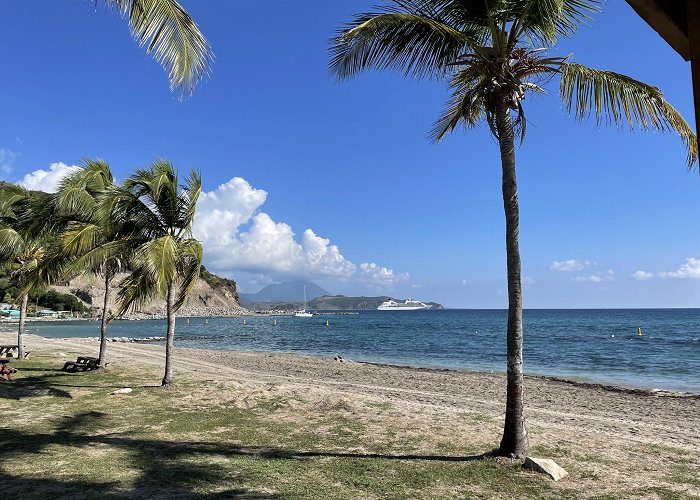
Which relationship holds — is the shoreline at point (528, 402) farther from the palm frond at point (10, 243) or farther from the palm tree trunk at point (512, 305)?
the palm frond at point (10, 243)

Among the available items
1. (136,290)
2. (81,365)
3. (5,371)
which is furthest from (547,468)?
(81,365)

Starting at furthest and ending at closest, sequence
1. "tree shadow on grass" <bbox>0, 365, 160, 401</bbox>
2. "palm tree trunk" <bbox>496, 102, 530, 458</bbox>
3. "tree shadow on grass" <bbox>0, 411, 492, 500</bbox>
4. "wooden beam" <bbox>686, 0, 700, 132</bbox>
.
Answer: "tree shadow on grass" <bbox>0, 365, 160, 401</bbox>, "palm tree trunk" <bbox>496, 102, 530, 458</bbox>, "tree shadow on grass" <bbox>0, 411, 492, 500</bbox>, "wooden beam" <bbox>686, 0, 700, 132</bbox>

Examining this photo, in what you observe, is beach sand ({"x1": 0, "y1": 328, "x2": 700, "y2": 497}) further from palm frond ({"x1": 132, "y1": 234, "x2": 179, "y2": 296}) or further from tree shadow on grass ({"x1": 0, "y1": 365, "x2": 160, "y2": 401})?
palm frond ({"x1": 132, "y1": 234, "x2": 179, "y2": 296})

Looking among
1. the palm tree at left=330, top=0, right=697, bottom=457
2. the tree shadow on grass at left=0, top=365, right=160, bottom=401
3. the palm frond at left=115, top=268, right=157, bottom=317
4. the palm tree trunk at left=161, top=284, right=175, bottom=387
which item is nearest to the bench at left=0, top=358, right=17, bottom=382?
the tree shadow on grass at left=0, top=365, right=160, bottom=401

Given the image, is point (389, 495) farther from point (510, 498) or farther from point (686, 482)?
point (686, 482)

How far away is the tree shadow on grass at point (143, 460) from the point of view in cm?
507

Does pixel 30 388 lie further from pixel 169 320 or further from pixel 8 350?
pixel 8 350

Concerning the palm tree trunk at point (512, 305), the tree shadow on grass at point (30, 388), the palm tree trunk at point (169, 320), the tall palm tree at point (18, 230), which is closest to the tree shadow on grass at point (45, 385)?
the tree shadow on grass at point (30, 388)

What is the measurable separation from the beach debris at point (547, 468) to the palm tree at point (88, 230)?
9539mm

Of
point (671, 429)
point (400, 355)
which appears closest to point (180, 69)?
point (671, 429)

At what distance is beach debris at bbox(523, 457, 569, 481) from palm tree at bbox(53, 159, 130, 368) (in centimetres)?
954

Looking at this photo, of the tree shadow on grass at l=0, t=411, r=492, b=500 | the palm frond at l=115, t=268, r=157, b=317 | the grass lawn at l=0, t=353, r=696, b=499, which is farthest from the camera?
the palm frond at l=115, t=268, r=157, b=317

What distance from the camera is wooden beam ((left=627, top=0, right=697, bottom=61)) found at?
2062 millimetres

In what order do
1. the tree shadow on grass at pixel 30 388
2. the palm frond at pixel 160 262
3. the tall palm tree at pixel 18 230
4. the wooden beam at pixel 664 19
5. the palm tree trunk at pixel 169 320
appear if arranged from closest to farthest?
the wooden beam at pixel 664 19 < the palm frond at pixel 160 262 < the tree shadow on grass at pixel 30 388 < the palm tree trunk at pixel 169 320 < the tall palm tree at pixel 18 230
